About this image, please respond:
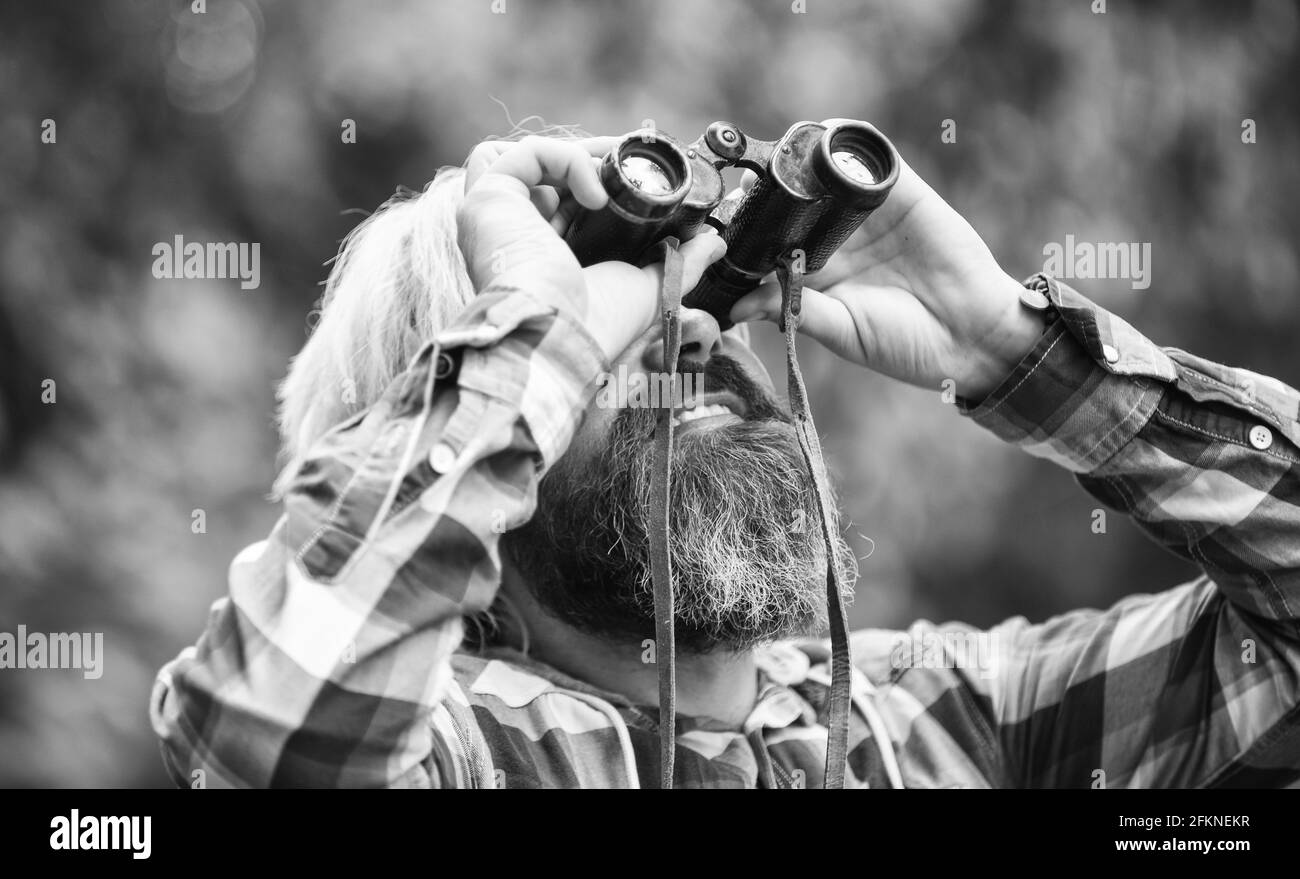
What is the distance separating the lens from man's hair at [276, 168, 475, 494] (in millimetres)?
1880

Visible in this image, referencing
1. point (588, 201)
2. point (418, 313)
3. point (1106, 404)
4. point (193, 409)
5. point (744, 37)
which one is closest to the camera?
point (588, 201)

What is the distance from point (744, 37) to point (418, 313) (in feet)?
4.69

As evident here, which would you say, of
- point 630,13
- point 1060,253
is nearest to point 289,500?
point 630,13

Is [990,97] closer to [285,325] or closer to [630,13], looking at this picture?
[630,13]

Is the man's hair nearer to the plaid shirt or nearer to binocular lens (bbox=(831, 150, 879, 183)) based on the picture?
the plaid shirt

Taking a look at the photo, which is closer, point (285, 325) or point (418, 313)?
point (418, 313)

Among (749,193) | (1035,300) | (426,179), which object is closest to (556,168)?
(749,193)

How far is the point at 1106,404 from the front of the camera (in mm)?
1684

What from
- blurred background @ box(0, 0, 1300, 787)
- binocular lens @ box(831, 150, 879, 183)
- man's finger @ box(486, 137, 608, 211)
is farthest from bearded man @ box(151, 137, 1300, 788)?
blurred background @ box(0, 0, 1300, 787)

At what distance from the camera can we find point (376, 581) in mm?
1217

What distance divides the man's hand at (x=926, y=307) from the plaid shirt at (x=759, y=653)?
0.04m

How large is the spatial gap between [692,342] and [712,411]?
16 cm

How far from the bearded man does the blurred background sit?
0.83 metres

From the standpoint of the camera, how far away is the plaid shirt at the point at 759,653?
3.99ft
